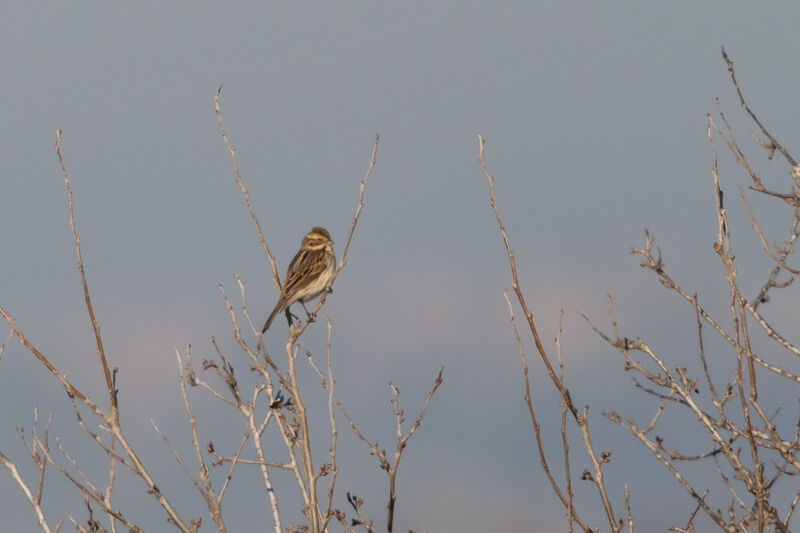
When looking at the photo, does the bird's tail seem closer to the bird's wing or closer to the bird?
the bird

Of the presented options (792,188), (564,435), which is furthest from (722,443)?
(792,188)

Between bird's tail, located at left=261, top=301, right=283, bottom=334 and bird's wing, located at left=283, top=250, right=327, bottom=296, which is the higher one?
bird's wing, located at left=283, top=250, right=327, bottom=296

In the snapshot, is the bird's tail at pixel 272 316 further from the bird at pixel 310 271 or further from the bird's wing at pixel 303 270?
the bird's wing at pixel 303 270

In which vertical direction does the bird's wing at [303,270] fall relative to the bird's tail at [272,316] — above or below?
above

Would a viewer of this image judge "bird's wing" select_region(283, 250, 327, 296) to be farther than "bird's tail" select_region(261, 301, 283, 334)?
Yes

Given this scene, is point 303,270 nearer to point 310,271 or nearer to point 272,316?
point 310,271

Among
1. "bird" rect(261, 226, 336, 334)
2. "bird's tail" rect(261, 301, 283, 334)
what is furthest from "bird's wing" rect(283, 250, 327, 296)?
"bird's tail" rect(261, 301, 283, 334)

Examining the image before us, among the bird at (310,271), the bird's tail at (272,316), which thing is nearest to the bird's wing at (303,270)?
the bird at (310,271)

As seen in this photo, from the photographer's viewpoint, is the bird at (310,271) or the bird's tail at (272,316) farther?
the bird at (310,271)

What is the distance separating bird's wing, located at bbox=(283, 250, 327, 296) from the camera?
1226cm

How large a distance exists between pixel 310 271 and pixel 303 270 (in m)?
0.10

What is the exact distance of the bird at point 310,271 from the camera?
12.2 meters

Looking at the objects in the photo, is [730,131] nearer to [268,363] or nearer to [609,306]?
[609,306]

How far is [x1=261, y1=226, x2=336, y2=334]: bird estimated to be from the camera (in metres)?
12.2
